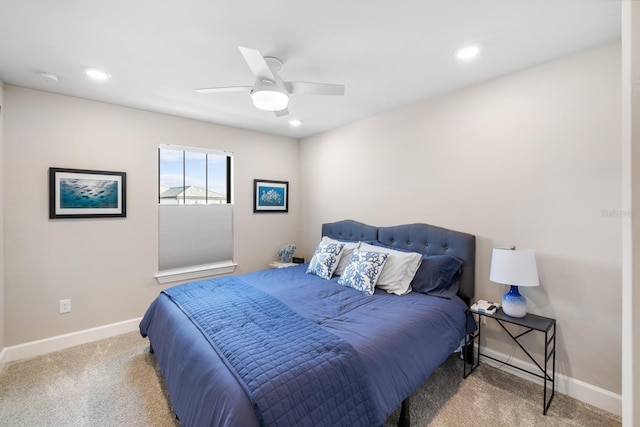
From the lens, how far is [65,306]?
275 cm

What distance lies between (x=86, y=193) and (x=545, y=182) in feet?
13.6

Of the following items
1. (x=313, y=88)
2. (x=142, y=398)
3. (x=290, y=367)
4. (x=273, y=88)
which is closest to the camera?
(x=290, y=367)

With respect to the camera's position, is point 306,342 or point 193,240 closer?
point 306,342

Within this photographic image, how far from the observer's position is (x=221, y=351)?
4.99ft

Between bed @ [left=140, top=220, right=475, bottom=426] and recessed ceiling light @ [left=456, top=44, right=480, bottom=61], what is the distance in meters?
1.45

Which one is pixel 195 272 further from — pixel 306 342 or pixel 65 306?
pixel 306 342

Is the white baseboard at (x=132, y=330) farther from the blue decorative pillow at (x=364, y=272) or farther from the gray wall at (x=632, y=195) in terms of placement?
the gray wall at (x=632, y=195)

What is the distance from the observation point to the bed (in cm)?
127

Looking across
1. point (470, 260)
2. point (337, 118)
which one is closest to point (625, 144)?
point (470, 260)

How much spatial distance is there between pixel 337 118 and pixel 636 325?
3072 mm

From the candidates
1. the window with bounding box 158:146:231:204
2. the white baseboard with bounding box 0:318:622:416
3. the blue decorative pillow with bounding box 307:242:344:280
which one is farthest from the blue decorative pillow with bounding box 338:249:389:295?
the window with bounding box 158:146:231:204

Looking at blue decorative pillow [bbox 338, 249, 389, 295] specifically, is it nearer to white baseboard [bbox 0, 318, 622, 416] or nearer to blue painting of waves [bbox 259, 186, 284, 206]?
white baseboard [bbox 0, 318, 622, 416]

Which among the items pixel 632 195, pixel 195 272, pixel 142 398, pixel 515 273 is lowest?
pixel 142 398

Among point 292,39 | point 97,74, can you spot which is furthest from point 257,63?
point 97,74
